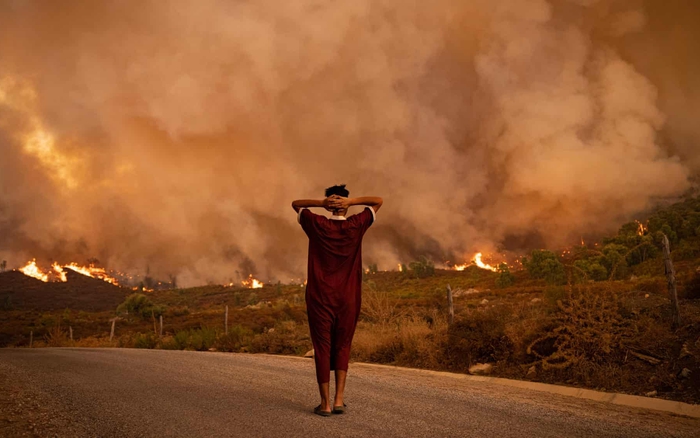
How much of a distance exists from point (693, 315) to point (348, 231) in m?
8.46

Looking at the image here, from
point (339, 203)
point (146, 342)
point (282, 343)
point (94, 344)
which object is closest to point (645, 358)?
point (339, 203)

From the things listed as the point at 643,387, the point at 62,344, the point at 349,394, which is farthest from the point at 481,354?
the point at 62,344

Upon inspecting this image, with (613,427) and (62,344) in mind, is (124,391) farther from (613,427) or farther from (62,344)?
(62,344)

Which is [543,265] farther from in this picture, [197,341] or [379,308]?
[379,308]

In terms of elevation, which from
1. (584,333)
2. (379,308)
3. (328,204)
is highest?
(328,204)

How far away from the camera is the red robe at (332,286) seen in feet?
16.4

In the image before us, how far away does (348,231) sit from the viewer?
508 cm

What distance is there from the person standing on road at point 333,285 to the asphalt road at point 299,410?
571 mm

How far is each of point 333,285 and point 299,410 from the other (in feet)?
5.10

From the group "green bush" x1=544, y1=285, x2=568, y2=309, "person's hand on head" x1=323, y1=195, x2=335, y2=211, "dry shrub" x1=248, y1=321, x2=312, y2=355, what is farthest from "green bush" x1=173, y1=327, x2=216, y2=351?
"person's hand on head" x1=323, y1=195, x2=335, y2=211

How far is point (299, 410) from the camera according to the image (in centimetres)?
516

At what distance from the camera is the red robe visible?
5012mm

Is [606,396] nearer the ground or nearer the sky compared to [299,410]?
nearer the ground

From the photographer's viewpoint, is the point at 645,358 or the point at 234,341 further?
the point at 234,341
